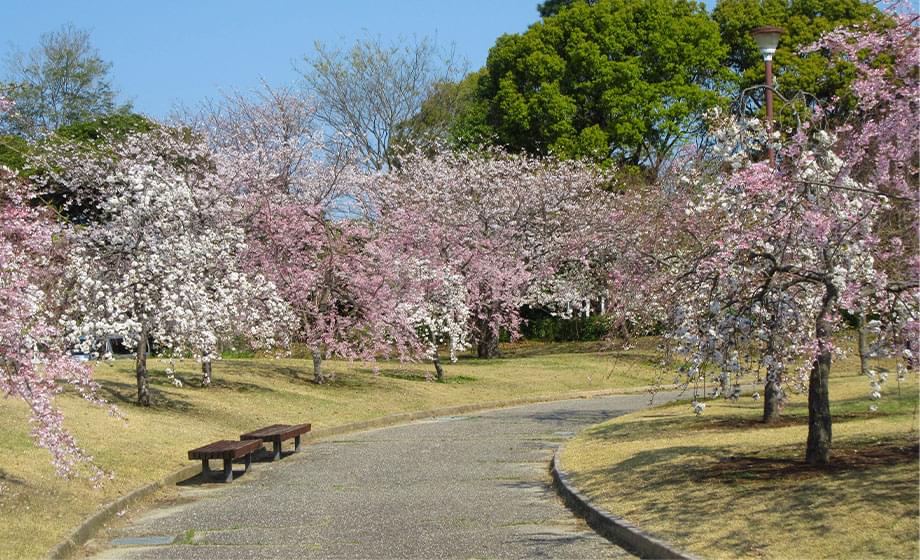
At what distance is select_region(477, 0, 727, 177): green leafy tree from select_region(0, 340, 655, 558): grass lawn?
1186cm

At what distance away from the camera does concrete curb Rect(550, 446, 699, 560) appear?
9.19 meters

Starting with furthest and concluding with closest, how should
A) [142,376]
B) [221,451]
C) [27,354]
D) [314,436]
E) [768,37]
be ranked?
[142,376] < [314,436] < [768,37] < [221,451] < [27,354]

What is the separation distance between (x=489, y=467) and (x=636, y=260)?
12.2 m

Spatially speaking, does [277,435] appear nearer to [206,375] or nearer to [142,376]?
[142,376]

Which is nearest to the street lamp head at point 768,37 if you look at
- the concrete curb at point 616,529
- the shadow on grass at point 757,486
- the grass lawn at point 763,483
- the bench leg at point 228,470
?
the grass lawn at point 763,483

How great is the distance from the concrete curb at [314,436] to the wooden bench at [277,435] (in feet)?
4.57

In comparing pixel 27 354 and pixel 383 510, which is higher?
pixel 27 354

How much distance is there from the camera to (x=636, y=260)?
27172 millimetres

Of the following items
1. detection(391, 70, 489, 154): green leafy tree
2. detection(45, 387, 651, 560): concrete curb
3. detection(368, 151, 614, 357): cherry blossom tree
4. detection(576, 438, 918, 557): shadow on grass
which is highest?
detection(391, 70, 489, 154): green leafy tree

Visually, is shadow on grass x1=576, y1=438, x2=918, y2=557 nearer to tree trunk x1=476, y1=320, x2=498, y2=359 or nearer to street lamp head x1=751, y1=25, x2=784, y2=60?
street lamp head x1=751, y1=25, x2=784, y2=60

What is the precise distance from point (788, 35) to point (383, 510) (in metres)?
45.4

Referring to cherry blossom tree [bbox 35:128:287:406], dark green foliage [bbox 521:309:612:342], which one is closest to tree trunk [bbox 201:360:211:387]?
cherry blossom tree [bbox 35:128:287:406]

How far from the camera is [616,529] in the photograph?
410 inches

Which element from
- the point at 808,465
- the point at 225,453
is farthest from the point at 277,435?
the point at 808,465
